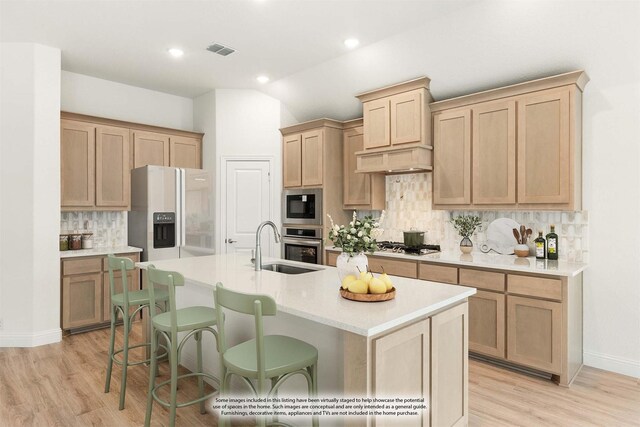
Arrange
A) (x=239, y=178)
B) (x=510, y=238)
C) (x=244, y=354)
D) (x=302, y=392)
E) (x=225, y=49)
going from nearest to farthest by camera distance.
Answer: (x=244, y=354) < (x=302, y=392) < (x=510, y=238) < (x=225, y=49) < (x=239, y=178)

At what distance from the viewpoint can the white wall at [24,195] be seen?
3887 mm

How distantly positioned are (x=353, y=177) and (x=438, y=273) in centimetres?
177

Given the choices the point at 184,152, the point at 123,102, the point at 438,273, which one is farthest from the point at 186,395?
the point at 123,102

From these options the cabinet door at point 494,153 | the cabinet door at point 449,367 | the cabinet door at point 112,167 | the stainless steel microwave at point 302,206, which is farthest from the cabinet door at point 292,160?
the cabinet door at point 449,367

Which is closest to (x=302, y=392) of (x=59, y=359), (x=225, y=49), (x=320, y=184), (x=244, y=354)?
(x=244, y=354)

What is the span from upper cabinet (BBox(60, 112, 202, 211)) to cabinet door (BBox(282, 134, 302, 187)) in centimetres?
154

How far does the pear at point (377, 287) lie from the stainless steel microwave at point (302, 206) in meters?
2.97

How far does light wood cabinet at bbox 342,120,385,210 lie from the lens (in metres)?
4.78

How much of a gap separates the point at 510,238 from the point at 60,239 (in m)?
4.89

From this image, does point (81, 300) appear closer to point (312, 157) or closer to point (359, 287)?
point (312, 157)

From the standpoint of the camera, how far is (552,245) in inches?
137

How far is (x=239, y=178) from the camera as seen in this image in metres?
5.50

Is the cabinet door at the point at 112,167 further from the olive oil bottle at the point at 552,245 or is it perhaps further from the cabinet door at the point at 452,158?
the olive oil bottle at the point at 552,245

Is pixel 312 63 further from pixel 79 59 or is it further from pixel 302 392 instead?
pixel 302 392
